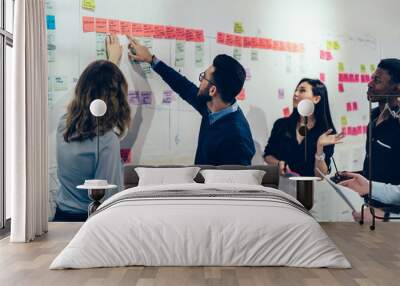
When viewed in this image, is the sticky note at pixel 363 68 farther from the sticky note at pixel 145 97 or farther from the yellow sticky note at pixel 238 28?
the sticky note at pixel 145 97

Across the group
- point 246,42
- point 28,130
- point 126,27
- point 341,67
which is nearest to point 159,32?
point 126,27

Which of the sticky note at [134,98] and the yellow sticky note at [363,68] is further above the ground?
the yellow sticky note at [363,68]

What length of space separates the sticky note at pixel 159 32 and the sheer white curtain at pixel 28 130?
1.60 metres

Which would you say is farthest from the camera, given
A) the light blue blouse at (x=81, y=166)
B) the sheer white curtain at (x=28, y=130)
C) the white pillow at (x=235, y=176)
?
the light blue blouse at (x=81, y=166)

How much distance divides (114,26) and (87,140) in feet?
5.06

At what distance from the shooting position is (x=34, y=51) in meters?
6.02

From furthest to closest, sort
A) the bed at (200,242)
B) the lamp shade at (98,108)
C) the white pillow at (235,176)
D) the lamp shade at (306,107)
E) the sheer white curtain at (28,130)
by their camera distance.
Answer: the lamp shade at (306,107)
the lamp shade at (98,108)
the white pillow at (235,176)
the sheer white curtain at (28,130)
the bed at (200,242)

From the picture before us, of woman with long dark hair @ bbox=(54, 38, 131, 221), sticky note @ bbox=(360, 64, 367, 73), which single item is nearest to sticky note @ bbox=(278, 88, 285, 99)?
sticky note @ bbox=(360, 64, 367, 73)

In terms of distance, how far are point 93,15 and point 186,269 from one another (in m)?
4.15

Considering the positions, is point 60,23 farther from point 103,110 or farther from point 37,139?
point 37,139

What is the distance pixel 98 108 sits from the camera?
678cm

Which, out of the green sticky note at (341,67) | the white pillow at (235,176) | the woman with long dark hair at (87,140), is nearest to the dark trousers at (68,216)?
the woman with long dark hair at (87,140)

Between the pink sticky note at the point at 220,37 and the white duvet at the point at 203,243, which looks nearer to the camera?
the white duvet at the point at 203,243

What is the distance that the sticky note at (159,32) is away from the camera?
7207mm
